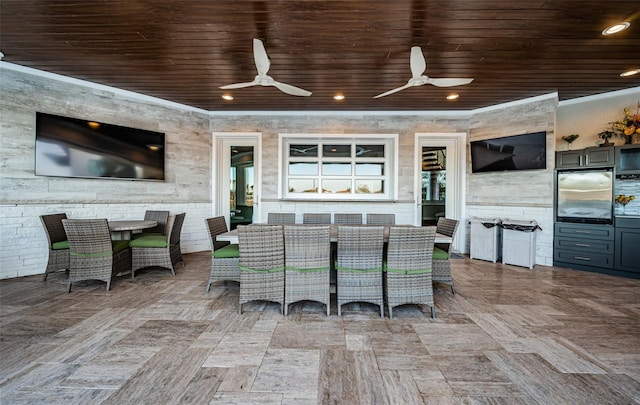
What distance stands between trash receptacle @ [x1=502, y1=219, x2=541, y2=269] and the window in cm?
214

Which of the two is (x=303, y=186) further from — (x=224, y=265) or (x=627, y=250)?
(x=627, y=250)

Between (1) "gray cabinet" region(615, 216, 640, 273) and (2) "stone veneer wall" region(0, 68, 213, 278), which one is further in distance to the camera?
(1) "gray cabinet" region(615, 216, 640, 273)

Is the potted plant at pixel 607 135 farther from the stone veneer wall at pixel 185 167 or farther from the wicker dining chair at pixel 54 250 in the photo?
the wicker dining chair at pixel 54 250

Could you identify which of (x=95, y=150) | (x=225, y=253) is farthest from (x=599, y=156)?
(x=95, y=150)

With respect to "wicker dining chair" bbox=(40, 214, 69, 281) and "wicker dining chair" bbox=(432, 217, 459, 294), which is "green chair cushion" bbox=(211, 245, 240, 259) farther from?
"wicker dining chair" bbox=(432, 217, 459, 294)

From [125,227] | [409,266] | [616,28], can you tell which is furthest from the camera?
[125,227]

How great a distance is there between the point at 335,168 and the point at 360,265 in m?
3.34

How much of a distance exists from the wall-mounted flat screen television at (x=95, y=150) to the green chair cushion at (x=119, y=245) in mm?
1440

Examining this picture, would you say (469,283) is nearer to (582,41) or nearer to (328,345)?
(328,345)

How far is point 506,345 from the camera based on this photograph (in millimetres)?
2098

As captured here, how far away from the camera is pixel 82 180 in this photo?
4.23 meters

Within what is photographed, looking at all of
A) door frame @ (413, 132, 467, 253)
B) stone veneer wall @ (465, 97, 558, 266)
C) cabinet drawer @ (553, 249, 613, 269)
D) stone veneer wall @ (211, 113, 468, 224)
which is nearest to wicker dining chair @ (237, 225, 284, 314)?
stone veneer wall @ (211, 113, 468, 224)

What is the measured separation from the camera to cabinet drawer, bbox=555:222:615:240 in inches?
158

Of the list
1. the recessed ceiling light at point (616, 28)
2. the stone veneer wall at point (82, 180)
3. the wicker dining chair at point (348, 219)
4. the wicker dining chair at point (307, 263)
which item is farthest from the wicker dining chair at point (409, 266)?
the stone veneer wall at point (82, 180)
